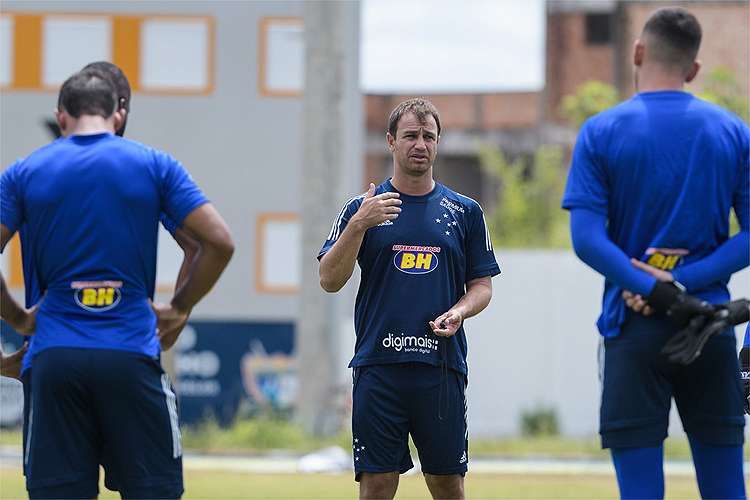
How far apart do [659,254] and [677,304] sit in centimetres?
23

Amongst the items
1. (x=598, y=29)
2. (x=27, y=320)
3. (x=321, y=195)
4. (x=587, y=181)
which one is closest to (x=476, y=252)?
(x=587, y=181)

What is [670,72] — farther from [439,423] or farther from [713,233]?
[439,423]

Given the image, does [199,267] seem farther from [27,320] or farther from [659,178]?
[659,178]

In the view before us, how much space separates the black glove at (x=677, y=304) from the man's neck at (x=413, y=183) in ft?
6.04

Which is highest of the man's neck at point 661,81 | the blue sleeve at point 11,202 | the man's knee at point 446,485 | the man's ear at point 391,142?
the man's neck at point 661,81

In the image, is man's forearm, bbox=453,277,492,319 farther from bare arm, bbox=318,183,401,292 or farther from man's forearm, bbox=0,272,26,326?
man's forearm, bbox=0,272,26,326

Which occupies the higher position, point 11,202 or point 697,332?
point 11,202

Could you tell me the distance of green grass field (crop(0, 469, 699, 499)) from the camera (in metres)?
12.7

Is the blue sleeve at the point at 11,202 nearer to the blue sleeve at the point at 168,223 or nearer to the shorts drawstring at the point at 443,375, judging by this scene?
the blue sleeve at the point at 168,223

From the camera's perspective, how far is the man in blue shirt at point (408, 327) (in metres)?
6.74

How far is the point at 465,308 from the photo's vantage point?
676cm

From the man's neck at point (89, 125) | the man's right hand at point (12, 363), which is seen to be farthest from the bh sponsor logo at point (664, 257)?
the man's right hand at point (12, 363)

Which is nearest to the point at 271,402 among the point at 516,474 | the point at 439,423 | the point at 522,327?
the point at 522,327

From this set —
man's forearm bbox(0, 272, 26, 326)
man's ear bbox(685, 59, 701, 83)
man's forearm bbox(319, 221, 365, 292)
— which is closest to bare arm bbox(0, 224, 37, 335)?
man's forearm bbox(0, 272, 26, 326)
